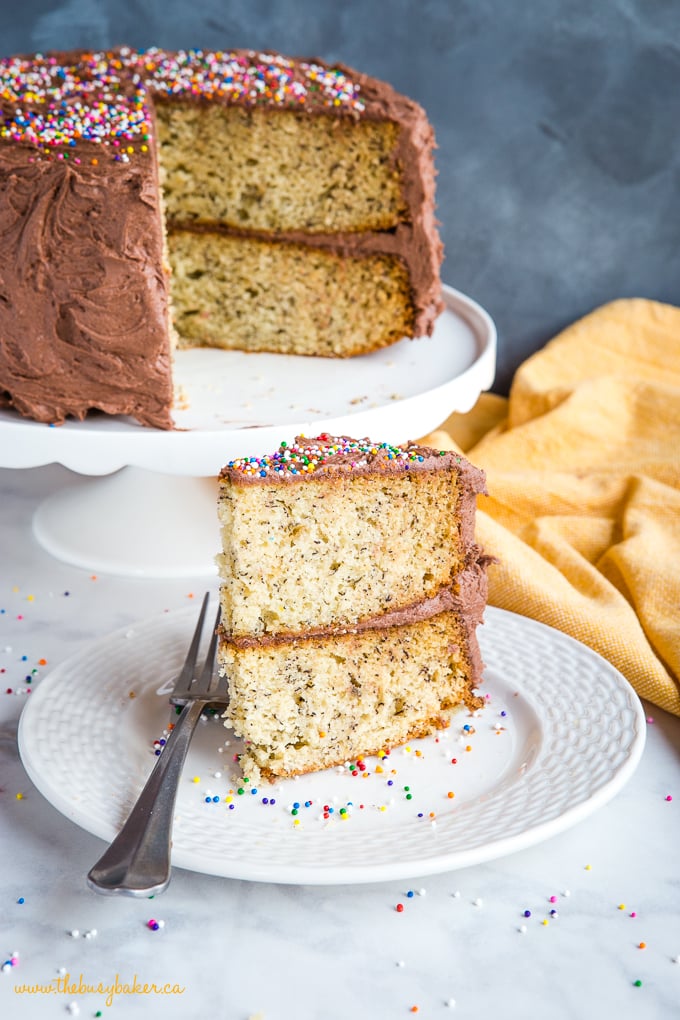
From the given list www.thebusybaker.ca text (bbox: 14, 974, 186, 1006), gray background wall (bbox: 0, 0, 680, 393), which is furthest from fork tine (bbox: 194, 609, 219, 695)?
gray background wall (bbox: 0, 0, 680, 393)

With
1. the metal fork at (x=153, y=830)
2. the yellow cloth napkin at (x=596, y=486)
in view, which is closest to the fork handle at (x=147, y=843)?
the metal fork at (x=153, y=830)

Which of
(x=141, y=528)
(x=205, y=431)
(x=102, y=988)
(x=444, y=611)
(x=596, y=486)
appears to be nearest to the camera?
(x=102, y=988)

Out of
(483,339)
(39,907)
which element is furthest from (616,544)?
(39,907)

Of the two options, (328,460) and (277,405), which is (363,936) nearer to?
(328,460)

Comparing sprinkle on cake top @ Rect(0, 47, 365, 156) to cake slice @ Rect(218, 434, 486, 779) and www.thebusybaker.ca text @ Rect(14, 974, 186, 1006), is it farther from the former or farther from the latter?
www.thebusybaker.ca text @ Rect(14, 974, 186, 1006)

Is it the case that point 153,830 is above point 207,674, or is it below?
above

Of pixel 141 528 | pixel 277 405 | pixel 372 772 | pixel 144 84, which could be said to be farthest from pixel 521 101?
pixel 372 772

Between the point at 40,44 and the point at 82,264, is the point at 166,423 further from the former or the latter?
the point at 40,44
